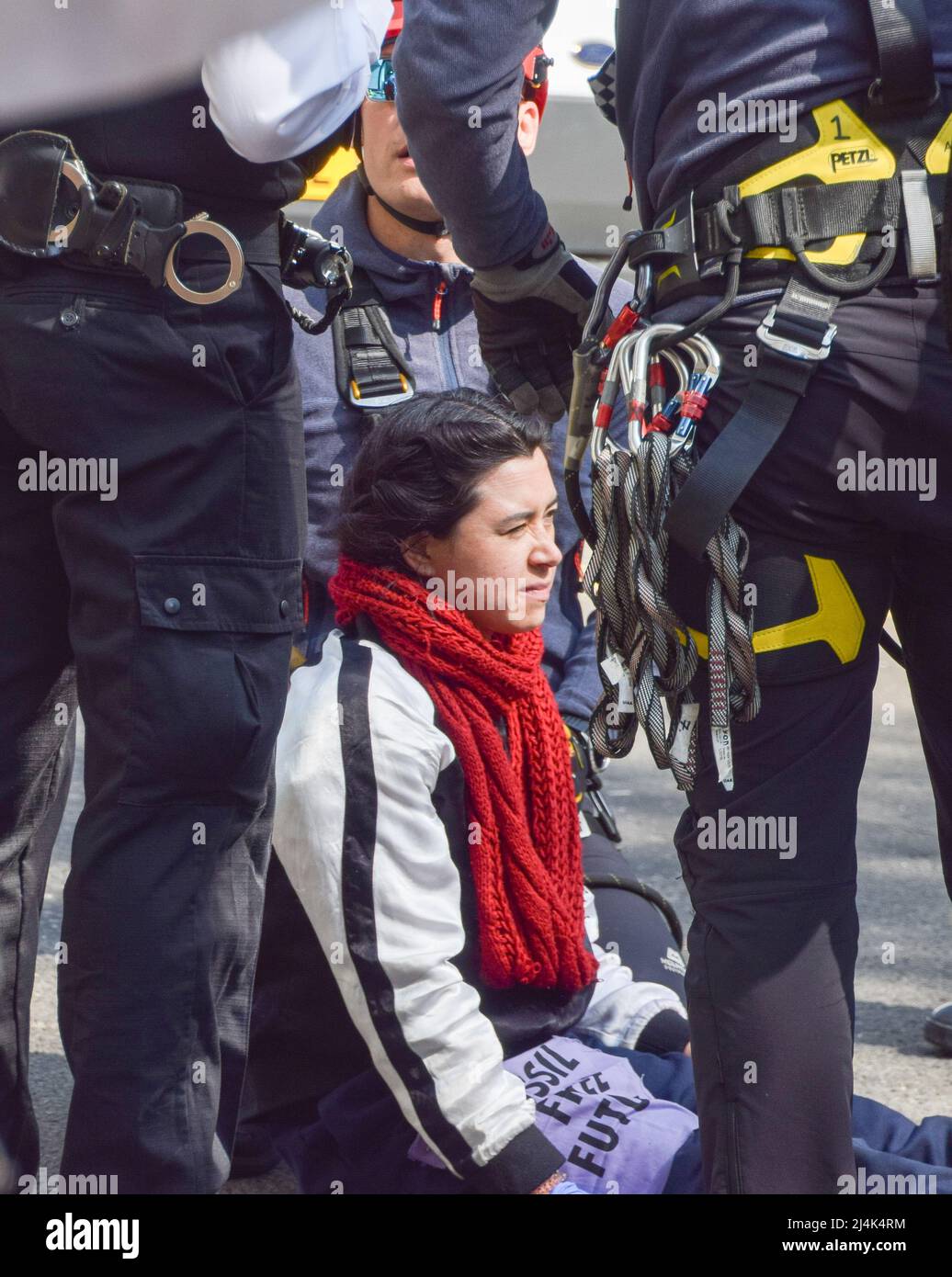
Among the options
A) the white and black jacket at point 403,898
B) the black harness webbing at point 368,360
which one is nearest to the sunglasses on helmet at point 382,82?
the black harness webbing at point 368,360

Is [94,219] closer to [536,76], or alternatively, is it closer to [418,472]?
[418,472]

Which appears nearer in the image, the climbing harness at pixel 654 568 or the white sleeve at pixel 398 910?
the climbing harness at pixel 654 568

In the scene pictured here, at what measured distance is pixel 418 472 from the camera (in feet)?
6.98

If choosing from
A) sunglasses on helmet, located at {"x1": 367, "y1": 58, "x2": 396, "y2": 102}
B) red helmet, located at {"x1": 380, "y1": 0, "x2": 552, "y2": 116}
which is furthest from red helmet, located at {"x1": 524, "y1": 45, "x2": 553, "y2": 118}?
sunglasses on helmet, located at {"x1": 367, "y1": 58, "x2": 396, "y2": 102}

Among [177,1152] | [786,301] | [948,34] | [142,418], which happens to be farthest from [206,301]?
[177,1152]

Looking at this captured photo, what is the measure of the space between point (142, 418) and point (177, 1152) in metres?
0.71

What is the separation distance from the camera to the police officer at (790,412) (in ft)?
4.54

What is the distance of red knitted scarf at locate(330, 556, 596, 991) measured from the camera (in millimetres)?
1985

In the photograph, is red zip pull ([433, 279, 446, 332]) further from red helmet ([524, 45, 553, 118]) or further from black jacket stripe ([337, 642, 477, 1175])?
black jacket stripe ([337, 642, 477, 1175])

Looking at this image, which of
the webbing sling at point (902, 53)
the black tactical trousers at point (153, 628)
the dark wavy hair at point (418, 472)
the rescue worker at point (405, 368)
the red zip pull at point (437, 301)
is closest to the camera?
the webbing sling at point (902, 53)

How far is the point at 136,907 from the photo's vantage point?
1.47 meters

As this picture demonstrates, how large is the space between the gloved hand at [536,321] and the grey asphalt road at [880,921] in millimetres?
699

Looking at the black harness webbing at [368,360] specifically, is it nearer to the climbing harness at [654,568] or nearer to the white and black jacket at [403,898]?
the white and black jacket at [403,898]

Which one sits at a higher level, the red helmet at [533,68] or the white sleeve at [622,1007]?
the red helmet at [533,68]
